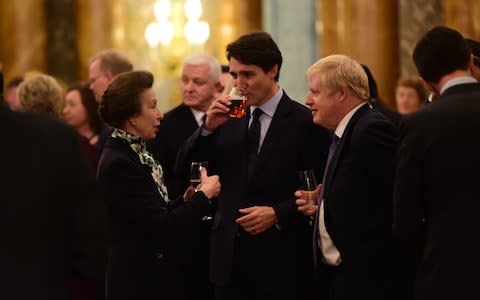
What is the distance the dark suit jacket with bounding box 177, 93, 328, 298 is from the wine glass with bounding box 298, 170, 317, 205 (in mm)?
181

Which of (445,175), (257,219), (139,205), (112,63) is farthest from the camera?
(112,63)

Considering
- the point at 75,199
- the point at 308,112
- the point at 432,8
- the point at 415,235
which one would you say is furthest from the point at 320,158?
the point at 432,8

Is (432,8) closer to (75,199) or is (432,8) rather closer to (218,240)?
(218,240)

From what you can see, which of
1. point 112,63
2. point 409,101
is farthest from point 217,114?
point 409,101

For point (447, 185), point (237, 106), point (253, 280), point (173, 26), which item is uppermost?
point (237, 106)

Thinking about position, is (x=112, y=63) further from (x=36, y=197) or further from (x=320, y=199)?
(x=36, y=197)

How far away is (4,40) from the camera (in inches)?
472

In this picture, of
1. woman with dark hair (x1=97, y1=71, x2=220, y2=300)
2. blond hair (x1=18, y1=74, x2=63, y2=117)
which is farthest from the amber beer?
blond hair (x1=18, y1=74, x2=63, y2=117)

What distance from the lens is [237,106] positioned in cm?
507

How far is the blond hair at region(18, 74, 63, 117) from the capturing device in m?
7.00

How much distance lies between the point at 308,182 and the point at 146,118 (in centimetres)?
84

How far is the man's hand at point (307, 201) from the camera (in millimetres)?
4902

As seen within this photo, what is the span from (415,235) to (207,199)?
1069mm

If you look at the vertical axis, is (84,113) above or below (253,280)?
above
